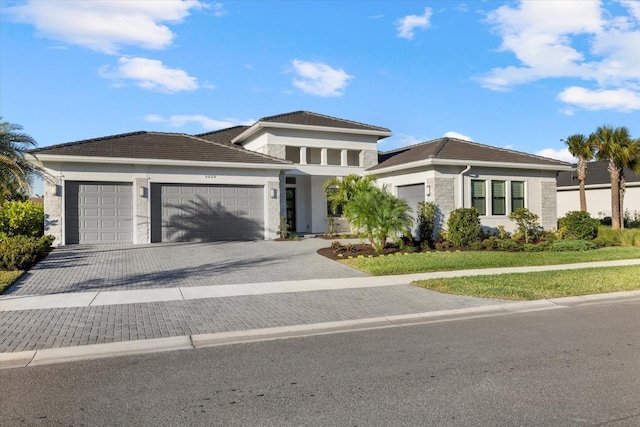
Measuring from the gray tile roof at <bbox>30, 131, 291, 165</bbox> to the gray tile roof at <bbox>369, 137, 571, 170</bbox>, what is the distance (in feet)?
19.9

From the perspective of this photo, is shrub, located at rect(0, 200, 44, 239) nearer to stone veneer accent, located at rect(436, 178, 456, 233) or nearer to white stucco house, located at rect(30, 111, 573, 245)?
white stucco house, located at rect(30, 111, 573, 245)

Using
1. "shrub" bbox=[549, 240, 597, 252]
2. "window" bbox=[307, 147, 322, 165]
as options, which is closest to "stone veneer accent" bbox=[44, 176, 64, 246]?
"window" bbox=[307, 147, 322, 165]

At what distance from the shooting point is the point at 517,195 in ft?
76.7

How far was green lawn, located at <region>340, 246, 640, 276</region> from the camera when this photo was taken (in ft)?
46.9

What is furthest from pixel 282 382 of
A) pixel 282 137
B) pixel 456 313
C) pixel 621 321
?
pixel 282 137

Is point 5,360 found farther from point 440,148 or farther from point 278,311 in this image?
point 440,148

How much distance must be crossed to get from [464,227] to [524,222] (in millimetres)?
4198

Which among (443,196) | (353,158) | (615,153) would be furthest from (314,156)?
(615,153)

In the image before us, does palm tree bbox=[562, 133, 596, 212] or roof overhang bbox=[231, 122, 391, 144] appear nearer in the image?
roof overhang bbox=[231, 122, 391, 144]

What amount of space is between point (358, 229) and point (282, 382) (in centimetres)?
1309

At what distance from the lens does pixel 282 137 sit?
83.5 feet

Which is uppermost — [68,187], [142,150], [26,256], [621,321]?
[142,150]

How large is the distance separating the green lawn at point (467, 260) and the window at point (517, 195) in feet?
16.2

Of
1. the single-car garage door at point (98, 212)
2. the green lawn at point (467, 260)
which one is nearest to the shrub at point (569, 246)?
the green lawn at point (467, 260)
